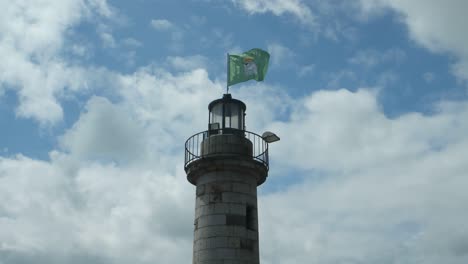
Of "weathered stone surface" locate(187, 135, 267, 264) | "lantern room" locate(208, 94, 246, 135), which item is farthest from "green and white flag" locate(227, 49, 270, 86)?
"weathered stone surface" locate(187, 135, 267, 264)

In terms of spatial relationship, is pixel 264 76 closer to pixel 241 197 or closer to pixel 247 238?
pixel 241 197

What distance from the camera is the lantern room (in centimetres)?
2684

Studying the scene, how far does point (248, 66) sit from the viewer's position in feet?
91.9

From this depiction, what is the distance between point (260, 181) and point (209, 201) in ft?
11.1

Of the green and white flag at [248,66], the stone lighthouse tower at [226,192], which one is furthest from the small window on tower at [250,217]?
the green and white flag at [248,66]

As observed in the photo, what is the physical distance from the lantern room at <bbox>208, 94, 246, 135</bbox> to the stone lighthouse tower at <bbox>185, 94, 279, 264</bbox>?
0.05 metres

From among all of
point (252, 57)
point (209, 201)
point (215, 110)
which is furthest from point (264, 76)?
point (209, 201)

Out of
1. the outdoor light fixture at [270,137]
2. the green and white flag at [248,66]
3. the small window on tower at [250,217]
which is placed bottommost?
the small window on tower at [250,217]

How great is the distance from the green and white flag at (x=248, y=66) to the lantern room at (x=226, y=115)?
1.44 m

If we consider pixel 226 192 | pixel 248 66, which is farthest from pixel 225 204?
pixel 248 66

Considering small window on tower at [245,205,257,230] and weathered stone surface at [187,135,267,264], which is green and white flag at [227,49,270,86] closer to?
weathered stone surface at [187,135,267,264]

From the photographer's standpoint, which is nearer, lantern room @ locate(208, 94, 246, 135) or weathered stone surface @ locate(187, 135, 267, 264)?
weathered stone surface @ locate(187, 135, 267, 264)

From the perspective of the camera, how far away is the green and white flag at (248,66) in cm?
2784

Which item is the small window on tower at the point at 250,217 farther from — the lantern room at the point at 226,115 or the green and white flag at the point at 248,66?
the green and white flag at the point at 248,66
